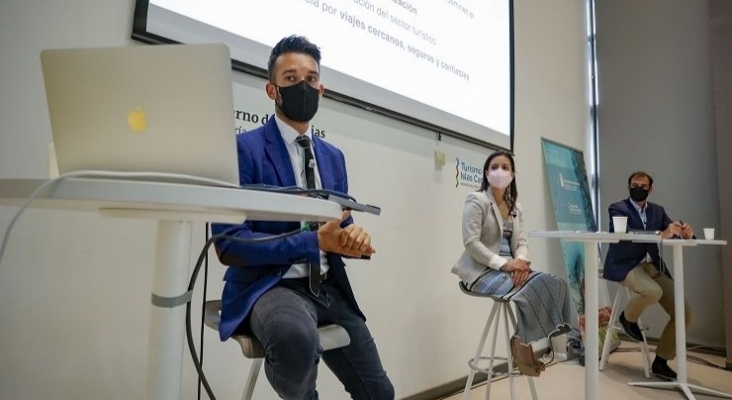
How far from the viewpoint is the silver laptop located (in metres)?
0.55

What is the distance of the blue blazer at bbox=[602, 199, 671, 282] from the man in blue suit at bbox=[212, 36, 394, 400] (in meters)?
2.41

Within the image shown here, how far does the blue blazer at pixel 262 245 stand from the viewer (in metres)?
0.94

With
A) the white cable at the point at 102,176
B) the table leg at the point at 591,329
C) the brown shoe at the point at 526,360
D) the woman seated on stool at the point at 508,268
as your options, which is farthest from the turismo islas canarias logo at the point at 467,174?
the white cable at the point at 102,176

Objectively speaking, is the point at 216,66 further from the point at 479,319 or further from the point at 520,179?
the point at 520,179

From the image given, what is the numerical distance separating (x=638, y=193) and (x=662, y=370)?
1186 millimetres

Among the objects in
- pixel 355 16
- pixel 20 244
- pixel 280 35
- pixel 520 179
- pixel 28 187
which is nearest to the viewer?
pixel 28 187

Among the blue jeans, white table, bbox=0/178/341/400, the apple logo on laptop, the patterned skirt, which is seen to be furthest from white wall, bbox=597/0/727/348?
the apple logo on laptop

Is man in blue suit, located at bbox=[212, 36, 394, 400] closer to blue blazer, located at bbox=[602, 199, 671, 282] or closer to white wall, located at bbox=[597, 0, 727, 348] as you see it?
blue blazer, located at bbox=[602, 199, 671, 282]

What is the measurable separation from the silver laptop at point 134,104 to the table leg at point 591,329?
64.4 inches

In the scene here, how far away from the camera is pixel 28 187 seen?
0.49 meters

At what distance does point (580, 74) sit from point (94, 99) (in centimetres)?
452

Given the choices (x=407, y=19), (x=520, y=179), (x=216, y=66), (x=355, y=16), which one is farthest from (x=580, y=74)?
(x=216, y=66)

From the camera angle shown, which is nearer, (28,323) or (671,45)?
(28,323)

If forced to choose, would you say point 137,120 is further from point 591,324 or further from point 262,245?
point 591,324
